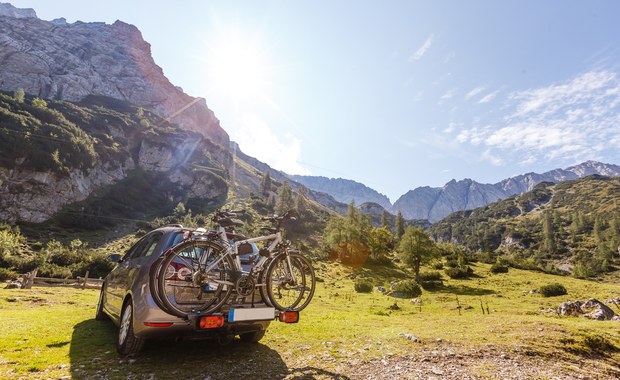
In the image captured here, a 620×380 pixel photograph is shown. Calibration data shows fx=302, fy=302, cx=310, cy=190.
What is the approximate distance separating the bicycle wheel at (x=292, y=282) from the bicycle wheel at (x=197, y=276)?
1057mm

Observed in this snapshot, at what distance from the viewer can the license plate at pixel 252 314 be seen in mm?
5586

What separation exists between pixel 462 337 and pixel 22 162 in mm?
99650

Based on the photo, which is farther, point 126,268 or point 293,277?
point 126,268

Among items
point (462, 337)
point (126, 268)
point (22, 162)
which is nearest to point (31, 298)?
point (126, 268)

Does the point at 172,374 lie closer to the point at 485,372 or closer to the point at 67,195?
the point at 485,372

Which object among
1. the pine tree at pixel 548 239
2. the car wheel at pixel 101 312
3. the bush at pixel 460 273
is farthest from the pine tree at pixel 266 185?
the car wheel at pixel 101 312

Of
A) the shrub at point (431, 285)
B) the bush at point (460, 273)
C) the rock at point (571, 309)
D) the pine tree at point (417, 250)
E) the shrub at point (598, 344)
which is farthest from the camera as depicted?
the bush at point (460, 273)

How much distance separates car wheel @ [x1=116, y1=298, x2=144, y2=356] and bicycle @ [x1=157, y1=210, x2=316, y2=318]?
130cm

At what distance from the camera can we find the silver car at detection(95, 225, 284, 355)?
5379 mm

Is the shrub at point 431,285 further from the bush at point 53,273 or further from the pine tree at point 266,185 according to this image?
the pine tree at point 266,185

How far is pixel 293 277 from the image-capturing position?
672cm

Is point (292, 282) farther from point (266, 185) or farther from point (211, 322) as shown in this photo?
point (266, 185)

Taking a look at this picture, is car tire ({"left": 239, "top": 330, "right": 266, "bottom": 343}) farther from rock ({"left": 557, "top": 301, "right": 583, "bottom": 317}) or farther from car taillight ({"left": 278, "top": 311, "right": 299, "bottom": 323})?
rock ({"left": 557, "top": 301, "right": 583, "bottom": 317})

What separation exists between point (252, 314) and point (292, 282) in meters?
1.23
